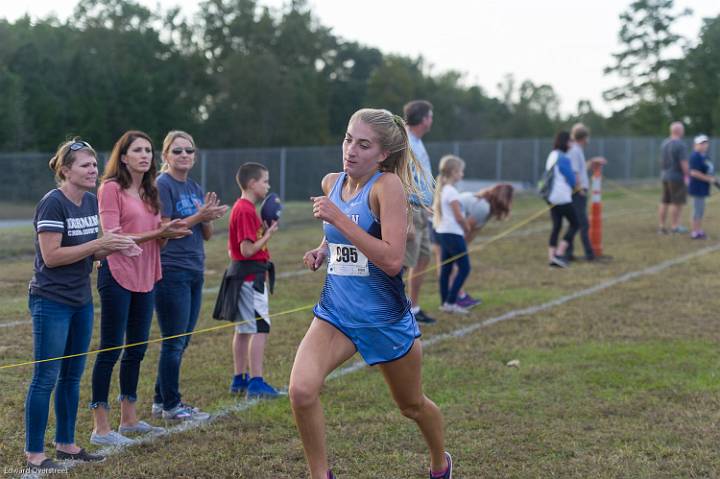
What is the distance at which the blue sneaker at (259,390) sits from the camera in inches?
248

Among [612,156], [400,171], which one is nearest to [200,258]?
[400,171]

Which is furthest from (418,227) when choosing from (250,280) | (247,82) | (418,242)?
(247,82)

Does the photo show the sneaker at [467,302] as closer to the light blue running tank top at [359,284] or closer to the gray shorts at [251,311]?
the gray shorts at [251,311]

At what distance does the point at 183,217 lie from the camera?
584cm

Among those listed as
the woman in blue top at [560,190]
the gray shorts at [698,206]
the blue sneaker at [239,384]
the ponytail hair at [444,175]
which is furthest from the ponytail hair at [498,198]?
the gray shorts at [698,206]

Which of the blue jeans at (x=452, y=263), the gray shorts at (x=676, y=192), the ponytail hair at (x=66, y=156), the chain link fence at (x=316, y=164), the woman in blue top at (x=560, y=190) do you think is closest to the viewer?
the ponytail hair at (x=66, y=156)

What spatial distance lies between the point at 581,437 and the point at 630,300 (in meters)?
5.05

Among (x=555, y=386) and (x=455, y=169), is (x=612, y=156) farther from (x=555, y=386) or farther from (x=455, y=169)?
(x=555, y=386)

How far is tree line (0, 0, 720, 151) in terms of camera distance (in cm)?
3456

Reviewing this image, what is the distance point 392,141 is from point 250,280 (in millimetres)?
2509

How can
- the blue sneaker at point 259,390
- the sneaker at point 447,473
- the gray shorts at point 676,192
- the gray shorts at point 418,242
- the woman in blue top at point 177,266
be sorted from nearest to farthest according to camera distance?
the sneaker at point 447,473 → the woman in blue top at point 177,266 → the blue sneaker at point 259,390 → the gray shorts at point 418,242 → the gray shorts at point 676,192

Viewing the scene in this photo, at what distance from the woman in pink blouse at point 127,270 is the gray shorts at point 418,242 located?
10.1 feet

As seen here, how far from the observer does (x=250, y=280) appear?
6.40 meters

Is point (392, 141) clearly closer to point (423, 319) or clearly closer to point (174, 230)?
point (174, 230)
